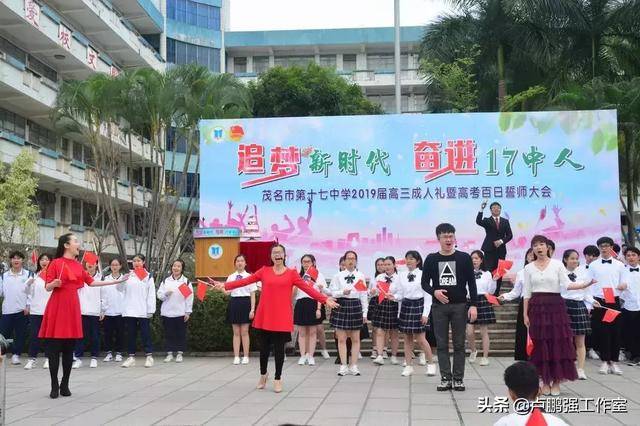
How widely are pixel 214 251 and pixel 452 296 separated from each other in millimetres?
8035

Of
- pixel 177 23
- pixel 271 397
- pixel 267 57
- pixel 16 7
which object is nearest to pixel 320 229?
pixel 271 397

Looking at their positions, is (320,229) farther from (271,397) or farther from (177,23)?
(177,23)

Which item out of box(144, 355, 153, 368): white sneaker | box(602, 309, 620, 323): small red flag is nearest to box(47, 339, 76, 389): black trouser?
box(144, 355, 153, 368): white sneaker

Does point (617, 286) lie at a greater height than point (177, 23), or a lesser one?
lesser

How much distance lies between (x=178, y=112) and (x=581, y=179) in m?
10.7

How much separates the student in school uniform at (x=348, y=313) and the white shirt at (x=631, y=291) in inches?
142

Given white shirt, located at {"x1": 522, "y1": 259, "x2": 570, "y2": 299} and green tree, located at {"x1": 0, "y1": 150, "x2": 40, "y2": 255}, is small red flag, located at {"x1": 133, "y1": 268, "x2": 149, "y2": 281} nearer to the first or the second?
white shirt, located at {"x1": 522, "y1": 259, "x2": 570, "y2": 299}

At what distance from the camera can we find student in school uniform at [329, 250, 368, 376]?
32.2 feet

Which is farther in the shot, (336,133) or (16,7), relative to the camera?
(16,7)

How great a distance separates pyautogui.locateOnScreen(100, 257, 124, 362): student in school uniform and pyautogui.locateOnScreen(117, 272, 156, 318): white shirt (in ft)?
0.65

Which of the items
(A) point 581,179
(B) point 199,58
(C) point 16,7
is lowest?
(A) point 581,179

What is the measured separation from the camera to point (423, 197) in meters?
16.6

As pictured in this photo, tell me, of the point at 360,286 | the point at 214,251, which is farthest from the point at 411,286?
the point at 214,251

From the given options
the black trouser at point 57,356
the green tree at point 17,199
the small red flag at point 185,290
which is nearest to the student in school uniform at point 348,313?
the small red flag at point 185,290
